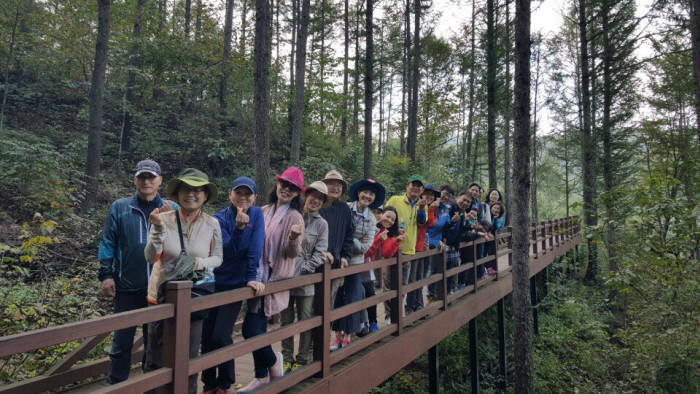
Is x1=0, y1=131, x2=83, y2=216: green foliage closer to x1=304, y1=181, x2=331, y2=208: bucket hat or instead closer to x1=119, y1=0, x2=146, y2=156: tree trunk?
x1=119, y1=0, x2=146, y2=156: tree trunk

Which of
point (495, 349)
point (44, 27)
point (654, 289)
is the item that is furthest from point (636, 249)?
point (44, 27)

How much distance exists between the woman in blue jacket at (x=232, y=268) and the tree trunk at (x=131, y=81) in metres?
12.4

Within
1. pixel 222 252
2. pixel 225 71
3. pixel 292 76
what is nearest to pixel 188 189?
pixel 222 252

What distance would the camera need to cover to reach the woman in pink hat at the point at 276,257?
3.18m

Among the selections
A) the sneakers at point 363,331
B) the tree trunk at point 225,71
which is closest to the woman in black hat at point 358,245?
the sneakers at point 363,331

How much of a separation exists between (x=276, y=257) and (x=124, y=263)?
3.94 ft

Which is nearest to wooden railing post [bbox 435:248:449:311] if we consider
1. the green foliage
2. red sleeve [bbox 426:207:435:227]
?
red sleeve [bbox 426:207:435:227]

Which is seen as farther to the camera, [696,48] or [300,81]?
[300,81]

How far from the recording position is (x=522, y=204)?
723 cm

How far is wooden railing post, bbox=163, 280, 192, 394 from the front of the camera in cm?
214

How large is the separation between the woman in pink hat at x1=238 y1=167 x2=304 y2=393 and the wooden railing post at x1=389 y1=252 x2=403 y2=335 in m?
1.63

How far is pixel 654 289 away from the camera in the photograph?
8680 millimetres

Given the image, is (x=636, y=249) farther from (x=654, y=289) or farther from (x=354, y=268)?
(x=354, y=268)

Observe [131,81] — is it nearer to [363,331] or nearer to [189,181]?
[363,331]
